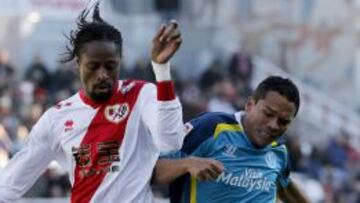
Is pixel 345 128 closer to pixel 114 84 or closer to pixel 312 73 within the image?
pixel 312 73

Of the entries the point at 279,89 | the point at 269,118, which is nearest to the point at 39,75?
the point at 279,89

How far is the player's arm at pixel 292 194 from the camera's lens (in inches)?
312

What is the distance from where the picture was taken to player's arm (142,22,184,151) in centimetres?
625

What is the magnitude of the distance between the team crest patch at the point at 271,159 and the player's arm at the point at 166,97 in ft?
3.51

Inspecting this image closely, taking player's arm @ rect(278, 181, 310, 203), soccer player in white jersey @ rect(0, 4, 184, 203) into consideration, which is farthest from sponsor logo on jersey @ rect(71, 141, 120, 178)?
player's arm @ rect(278, 181, 310, 203)

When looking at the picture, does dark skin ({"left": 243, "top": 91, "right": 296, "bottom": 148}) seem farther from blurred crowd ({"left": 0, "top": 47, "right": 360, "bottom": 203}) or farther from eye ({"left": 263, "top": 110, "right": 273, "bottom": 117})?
blurred crowd ({"left": 0, "top": 47, "right": 360, "bottom": 203})

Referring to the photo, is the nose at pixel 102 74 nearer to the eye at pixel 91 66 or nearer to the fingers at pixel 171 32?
the eye at pixel 91 66

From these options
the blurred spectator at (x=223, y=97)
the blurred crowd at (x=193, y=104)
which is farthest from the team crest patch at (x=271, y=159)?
the blurred spectator at (x=223, y=97)

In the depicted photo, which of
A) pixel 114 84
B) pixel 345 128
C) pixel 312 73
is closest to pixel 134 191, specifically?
pixel 114 84

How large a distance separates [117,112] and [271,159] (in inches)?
43.2

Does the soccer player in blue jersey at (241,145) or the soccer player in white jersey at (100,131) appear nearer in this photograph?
the soccer player in white jersey at (100,131)

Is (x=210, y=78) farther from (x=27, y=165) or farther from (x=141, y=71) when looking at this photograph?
(x=27, y=165)

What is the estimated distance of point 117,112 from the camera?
6.97 metres

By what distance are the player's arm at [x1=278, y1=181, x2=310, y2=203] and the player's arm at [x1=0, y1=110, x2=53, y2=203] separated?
152 centimetres
